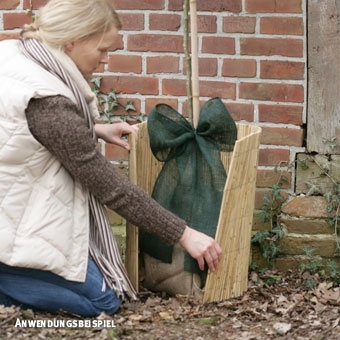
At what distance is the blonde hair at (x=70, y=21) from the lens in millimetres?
3293

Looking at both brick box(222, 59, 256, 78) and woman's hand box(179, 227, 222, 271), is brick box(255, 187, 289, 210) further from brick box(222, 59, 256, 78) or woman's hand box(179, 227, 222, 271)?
woman's hand box(179, 227, 222, 271)

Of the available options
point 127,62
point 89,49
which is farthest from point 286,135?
point 89,49

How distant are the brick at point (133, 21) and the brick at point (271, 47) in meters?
0.48

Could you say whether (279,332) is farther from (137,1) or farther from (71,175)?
(137,1)

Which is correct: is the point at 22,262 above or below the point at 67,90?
below

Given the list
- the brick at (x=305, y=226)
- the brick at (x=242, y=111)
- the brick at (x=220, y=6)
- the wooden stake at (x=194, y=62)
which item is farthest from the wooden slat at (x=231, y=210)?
the brick at (x=220, y=6)

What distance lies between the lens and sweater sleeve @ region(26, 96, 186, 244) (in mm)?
3160

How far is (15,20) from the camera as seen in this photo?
13.4ft

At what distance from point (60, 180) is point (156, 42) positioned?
1.04 metres

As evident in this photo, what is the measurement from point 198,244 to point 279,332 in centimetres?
46

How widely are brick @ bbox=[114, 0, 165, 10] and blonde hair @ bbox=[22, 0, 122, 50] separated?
26.7 inches

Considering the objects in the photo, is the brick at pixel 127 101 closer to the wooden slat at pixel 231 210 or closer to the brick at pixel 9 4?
the wooden slat at pixel 231 210

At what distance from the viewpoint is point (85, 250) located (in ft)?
11.0

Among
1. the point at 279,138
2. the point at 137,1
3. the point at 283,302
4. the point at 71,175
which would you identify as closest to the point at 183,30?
the point at 137,1
